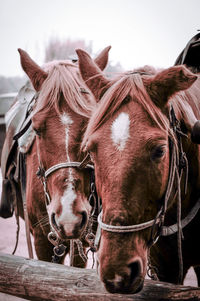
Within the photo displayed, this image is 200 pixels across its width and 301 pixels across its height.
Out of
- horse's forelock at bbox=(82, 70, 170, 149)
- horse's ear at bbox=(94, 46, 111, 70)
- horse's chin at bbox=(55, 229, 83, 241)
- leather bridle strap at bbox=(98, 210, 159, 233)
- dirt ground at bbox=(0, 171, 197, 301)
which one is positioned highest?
horse's ear at bbox=(94, 46, 111, 70)

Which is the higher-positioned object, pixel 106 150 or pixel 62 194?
pixel 106 150

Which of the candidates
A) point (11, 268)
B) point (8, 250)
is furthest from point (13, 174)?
point (8, 250)

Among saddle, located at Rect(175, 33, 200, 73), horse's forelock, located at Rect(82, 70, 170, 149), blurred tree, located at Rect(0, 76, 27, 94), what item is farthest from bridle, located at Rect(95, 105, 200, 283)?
blurred tree, located at Rect(0, 76, 27, 94)

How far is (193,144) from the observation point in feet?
5.47

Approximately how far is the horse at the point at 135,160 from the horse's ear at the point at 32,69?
691mm

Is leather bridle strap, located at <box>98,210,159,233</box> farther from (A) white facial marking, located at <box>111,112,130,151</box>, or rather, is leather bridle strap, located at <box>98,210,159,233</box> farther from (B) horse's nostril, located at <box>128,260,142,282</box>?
(A) white facial marking, located at <box>111,112,130,151</box>

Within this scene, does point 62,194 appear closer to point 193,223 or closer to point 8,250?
point 193,223

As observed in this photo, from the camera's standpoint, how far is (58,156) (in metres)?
1.89

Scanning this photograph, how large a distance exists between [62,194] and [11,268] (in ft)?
1.88

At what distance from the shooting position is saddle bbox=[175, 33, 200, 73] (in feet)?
7.31

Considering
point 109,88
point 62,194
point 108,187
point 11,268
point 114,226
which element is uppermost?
point 109,88

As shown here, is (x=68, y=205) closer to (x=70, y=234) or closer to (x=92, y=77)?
(x=70, y=234)

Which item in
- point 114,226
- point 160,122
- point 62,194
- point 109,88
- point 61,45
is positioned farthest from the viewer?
point 61,45

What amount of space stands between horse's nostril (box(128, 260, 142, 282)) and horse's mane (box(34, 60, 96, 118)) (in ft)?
3.41
